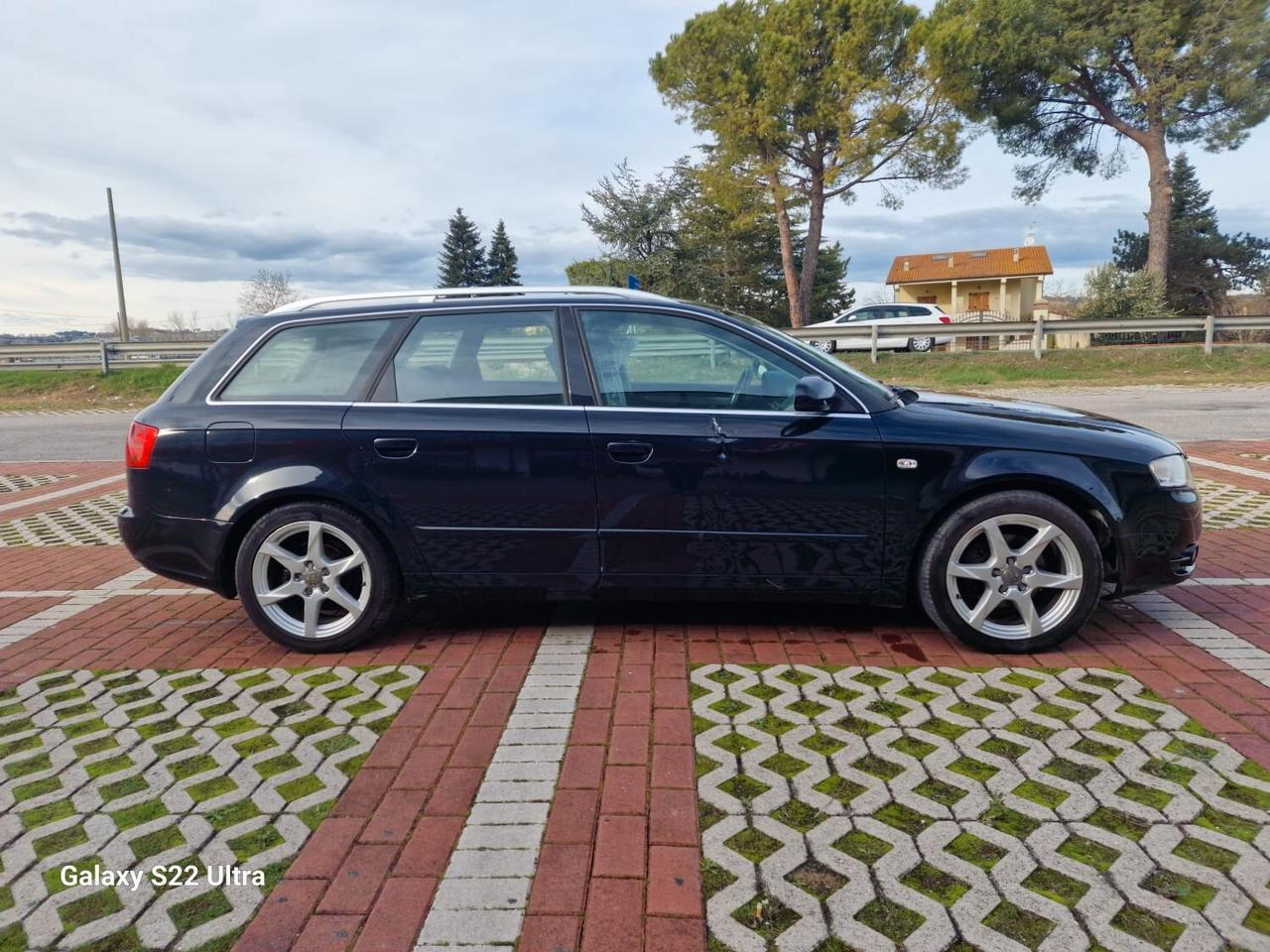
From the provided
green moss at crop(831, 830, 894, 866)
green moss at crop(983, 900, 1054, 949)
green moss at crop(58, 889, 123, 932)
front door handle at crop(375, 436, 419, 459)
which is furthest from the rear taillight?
green moss at crop(983, 900, 1054, 949)

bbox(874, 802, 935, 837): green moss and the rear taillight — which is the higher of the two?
the rear taillight

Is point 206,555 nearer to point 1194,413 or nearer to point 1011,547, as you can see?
point 1011,547

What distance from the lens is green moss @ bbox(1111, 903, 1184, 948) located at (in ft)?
6.09

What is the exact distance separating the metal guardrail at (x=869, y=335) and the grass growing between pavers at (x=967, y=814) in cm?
1547

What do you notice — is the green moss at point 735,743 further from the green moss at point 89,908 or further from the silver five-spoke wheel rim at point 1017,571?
the green moss at point 89,908

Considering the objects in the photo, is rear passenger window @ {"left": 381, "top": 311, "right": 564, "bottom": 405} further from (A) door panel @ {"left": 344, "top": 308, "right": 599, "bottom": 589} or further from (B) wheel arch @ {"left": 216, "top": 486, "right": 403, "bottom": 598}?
(B) wheel arch @ {"left": 216, "top": 486, "right": 403, "bottom": 598}

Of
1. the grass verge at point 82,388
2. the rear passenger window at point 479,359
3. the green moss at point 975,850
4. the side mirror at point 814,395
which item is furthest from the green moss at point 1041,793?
the grass verge at point 82,388

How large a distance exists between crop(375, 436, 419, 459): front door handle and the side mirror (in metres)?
1.67

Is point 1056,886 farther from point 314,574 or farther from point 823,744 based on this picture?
point 314,574

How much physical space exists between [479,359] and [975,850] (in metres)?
2.71

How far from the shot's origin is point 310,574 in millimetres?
3658

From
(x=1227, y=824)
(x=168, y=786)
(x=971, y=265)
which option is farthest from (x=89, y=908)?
(x=971, y=265)

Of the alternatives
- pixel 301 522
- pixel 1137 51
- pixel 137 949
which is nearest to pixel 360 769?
pixel 137 949

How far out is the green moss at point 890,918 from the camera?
1891 millimetres
